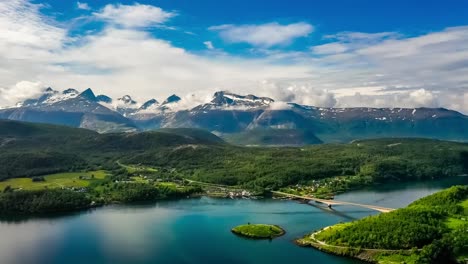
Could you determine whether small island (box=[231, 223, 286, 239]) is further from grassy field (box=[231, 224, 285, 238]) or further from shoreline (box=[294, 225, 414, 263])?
shoreline (box=[294, 225, 414, 263])

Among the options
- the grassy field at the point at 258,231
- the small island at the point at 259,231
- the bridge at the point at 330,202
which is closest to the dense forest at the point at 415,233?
the small island at the point at 259,231

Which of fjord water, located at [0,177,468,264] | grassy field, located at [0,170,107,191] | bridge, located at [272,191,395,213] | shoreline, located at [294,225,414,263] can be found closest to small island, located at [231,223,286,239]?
fjord water, located at [0,177,468,264]

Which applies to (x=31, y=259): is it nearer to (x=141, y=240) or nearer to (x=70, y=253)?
(x=70, y=253)

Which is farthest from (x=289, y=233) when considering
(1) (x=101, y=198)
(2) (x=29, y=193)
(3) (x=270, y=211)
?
(2) (x=29, y=193)

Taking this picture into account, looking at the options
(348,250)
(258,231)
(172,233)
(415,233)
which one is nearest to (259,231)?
(258,231)

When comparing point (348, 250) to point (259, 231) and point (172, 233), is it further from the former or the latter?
point (172, 233)

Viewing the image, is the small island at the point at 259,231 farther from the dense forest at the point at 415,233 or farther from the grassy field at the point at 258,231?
the dense forest at the point at 415,233
